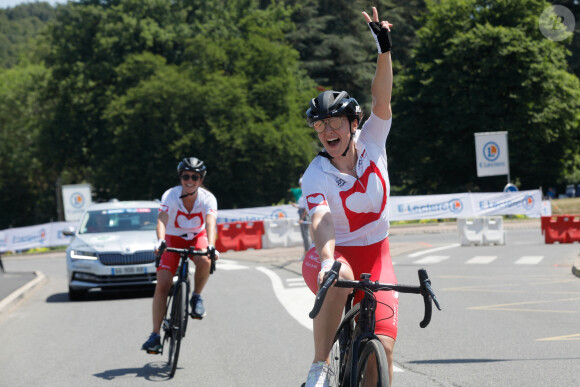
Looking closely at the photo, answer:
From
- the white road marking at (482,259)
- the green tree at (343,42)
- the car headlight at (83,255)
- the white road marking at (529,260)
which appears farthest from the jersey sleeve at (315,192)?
the green tree at (343,42)

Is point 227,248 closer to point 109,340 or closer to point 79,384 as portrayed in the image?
point 109,340

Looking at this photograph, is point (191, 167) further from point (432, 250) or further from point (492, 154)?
point (492, 154)

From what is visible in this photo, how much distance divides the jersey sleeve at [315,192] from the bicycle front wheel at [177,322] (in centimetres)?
388

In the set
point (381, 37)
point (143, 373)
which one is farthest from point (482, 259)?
point (381, 37)

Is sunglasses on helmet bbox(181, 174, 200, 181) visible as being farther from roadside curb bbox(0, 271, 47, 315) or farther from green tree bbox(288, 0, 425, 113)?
green tree bbox(288, 0, 425, 113)

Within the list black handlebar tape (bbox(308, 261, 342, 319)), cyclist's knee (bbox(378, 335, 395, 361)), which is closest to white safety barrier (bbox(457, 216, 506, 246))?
cyclist's knee (bbox(378, 335, 395, 361))

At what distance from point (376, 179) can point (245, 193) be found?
50838 millimetres

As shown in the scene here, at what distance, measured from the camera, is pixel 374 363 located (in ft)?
14.4

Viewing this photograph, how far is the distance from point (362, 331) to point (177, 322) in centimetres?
421

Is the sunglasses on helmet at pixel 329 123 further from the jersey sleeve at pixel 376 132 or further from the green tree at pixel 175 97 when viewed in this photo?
the green tree at pixel 175 97

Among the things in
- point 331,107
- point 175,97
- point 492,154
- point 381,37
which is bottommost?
point 492,154

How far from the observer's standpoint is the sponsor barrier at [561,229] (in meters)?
27.0

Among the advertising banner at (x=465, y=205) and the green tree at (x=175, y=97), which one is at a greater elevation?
the green tree at (x=175, y=97)

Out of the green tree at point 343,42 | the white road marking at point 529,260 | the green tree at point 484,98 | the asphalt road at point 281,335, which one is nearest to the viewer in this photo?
the asphalt road at point 281,335
